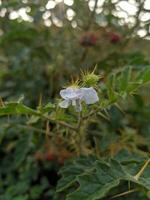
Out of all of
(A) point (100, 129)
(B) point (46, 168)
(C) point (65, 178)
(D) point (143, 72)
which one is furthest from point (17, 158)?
(D) point (143, 72)

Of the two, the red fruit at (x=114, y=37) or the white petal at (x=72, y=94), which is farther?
the red fruit at (x=114, y=37)

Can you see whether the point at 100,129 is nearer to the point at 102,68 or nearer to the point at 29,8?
the point at 102,68

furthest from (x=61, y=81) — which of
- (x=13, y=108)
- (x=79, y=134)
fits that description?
(x=13, y=108)

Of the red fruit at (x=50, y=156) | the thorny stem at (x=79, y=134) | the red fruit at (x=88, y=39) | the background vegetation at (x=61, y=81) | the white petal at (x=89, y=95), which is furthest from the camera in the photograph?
the red fruit at (x=88, y=39)

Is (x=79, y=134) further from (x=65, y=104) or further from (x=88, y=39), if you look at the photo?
(x=88, y=39)

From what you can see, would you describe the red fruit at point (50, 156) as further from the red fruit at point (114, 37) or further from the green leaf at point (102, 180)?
the green leaf at point (102, 180)

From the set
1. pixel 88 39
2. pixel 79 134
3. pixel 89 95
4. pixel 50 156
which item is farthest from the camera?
pixel 88 39

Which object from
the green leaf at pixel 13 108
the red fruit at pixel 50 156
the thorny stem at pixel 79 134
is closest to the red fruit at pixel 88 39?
the red fruit at pixel 50 156

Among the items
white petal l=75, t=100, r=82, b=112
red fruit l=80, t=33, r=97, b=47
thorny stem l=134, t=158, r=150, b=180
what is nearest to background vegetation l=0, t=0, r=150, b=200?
red fruit l=80, t=33, r=97, b=47
